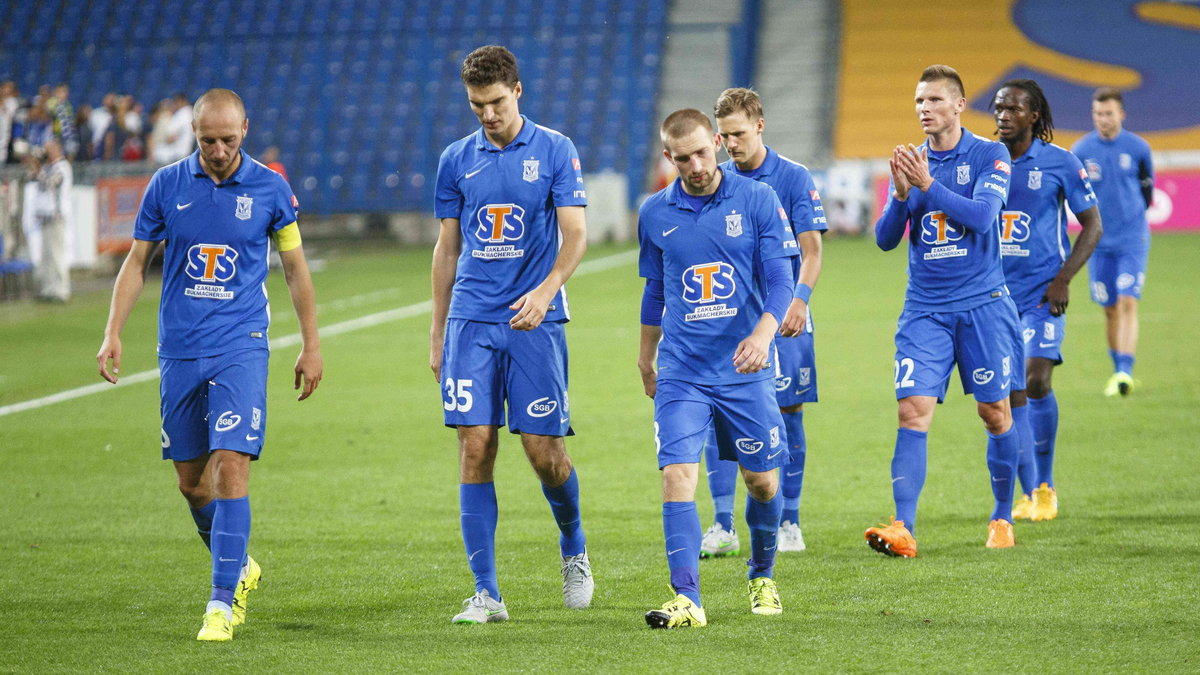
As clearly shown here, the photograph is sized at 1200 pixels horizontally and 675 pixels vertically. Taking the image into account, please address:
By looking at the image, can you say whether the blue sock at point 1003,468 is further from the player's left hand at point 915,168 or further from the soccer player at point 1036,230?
the player's left hand at point 915,168

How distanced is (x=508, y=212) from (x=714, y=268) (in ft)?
2.76

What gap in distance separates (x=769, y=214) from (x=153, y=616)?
2902 millimetres

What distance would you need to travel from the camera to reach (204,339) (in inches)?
215

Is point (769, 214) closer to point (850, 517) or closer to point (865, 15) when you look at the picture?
point (850, 517)

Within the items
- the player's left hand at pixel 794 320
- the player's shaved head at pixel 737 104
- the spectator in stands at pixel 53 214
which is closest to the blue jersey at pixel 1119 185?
the player's shaved head at pixel 737 104

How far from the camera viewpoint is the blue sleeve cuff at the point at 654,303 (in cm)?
560

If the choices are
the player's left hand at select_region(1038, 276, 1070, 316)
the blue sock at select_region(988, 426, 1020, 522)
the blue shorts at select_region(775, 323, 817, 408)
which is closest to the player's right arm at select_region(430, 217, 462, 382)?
the blue shorts at select_region(775, 323, 817, 408)

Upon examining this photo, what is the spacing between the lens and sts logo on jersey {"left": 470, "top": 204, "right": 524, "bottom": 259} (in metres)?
5.61

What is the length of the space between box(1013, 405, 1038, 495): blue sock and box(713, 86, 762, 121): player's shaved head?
213 cm

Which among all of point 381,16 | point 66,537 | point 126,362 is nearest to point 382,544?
point 66,537

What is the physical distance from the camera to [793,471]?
6.88 meters

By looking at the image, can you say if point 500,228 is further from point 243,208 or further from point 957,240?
point 957,240

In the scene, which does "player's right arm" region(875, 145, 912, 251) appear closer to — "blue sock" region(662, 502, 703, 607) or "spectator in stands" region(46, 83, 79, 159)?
"blue sock" region(662, 502, 703, 607)

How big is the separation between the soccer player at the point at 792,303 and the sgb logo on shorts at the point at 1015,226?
4.13ft
